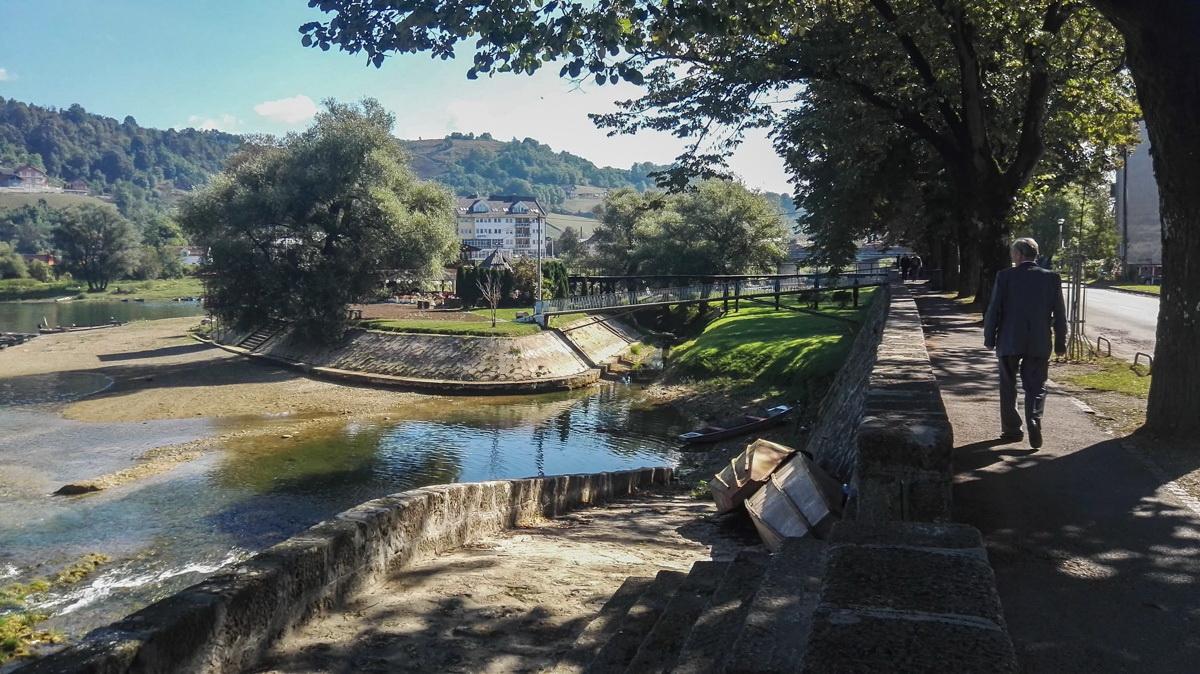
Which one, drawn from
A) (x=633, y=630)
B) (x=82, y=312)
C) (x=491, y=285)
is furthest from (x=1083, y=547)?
(x=82, y=312)

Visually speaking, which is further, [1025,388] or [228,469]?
[228,469]

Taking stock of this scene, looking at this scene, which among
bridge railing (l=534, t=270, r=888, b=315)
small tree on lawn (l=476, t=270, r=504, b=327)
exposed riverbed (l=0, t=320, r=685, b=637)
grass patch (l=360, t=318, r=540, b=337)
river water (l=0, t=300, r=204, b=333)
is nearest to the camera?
exposed riverbed (l=0, t=320, r=685, b=637)

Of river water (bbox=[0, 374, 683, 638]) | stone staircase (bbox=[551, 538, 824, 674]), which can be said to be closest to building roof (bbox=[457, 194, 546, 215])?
river water (bbox=[0, 374, 683, 638])

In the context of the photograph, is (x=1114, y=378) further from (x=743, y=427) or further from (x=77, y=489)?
(x=77, y=489)

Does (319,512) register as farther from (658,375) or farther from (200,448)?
(658,375)

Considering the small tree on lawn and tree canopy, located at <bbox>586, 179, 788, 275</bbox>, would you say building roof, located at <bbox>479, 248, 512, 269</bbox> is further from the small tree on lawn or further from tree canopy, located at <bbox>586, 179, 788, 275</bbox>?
tree canopy, located at <bbox>586, 179, 788, 275</bbox>

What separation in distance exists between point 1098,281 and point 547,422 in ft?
146

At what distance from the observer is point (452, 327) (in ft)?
139

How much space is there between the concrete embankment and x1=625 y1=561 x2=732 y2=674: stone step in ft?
103

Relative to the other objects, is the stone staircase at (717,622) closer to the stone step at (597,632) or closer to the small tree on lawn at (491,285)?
the stone step at (597,632)

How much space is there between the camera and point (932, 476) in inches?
187

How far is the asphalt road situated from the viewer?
55.9 feet

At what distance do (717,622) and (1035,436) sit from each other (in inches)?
196

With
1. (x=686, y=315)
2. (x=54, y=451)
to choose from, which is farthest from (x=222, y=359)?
(x=686, y=315)
